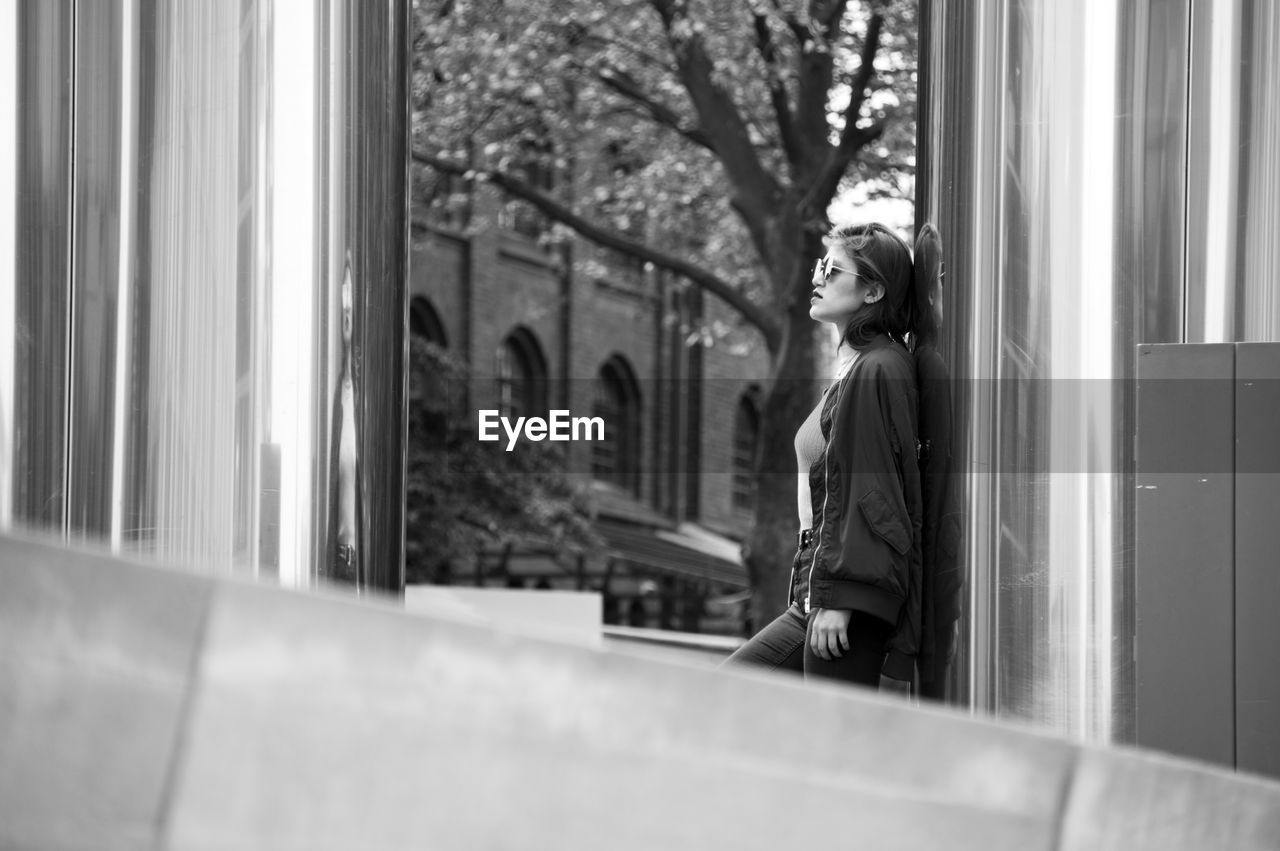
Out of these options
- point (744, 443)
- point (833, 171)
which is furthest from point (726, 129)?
point (744, 443)

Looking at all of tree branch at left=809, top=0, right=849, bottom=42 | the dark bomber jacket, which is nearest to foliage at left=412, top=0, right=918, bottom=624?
tree branch at left=809, top=0, right=849, bottom=42

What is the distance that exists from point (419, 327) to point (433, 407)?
6548 millimetres

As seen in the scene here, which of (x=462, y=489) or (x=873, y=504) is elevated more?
(x=873, y=504)

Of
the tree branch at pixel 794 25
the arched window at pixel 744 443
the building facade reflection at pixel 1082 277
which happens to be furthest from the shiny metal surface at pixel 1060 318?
the arched window at pixel 744 443

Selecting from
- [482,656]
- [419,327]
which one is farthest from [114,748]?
[419,327]

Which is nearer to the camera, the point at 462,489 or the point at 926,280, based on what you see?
the point at 926,280

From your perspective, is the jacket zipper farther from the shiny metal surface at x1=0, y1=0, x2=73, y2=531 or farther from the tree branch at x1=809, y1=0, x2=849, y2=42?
the tree branch at x1=809, y1=0, x2=849, y2=42

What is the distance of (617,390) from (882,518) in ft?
87.0

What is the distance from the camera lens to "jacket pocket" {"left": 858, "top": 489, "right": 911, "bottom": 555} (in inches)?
143

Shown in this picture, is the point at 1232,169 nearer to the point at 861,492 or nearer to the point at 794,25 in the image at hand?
the point at 861,492

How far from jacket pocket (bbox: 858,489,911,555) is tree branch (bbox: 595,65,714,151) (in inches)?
509

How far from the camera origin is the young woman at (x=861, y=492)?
366cm

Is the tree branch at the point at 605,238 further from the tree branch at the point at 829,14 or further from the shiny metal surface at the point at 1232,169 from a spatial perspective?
the shiny metal surface at the point at 1232,169

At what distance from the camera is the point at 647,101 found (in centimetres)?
1666
